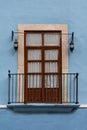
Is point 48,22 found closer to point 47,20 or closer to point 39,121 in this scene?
point 47,20

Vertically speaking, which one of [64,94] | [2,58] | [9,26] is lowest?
[64,94]

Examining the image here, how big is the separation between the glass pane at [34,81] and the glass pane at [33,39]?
924 millimetres

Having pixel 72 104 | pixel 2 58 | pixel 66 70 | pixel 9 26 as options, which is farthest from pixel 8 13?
pixel 72 104

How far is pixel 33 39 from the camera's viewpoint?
12.5 meters

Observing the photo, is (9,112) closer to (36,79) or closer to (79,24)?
(36,79)

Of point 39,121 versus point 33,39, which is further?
point 33,39

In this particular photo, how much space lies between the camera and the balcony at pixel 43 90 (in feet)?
40.2

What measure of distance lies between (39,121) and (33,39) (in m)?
2.29

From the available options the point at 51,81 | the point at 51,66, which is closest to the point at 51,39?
the point at 51,66

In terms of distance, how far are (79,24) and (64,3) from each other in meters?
0.72

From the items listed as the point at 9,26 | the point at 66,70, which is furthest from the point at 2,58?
the point at 66,70

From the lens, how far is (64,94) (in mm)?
12297

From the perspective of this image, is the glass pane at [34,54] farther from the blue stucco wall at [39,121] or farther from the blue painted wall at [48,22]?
the blue stucco wall at [39,121]

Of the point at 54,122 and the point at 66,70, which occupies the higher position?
the point at 66,70
